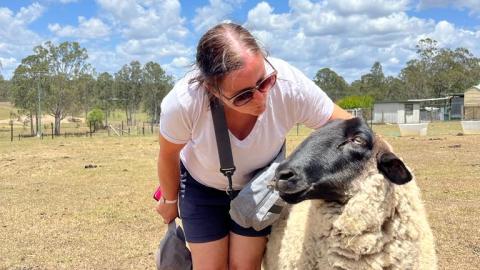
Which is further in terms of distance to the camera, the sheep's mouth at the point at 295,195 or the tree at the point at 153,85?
the tree at the point at 153,85

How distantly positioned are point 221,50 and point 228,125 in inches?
25.5

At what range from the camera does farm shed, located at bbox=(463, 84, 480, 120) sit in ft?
198

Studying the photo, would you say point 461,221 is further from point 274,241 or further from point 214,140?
point 214,140

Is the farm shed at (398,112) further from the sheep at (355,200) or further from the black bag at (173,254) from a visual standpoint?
the sheep at (355,200)

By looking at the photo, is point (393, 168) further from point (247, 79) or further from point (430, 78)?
point (430, 78)

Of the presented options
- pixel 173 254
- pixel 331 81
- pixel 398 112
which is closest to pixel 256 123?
pixel 173 254

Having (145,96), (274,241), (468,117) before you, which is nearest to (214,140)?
(274,241)

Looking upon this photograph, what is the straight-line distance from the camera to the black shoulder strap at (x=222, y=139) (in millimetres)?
3146

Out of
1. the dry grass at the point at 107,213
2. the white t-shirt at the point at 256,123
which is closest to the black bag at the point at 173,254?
the white t-shirt at the point at 256,123

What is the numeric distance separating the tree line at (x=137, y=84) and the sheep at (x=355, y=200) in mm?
58694

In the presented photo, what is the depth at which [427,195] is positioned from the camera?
32.8 ft

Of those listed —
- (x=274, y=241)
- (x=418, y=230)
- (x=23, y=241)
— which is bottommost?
(x=23, y=241)

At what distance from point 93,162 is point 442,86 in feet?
229

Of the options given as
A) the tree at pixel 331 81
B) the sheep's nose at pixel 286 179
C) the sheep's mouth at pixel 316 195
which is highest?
the tree at pixel 331 81
